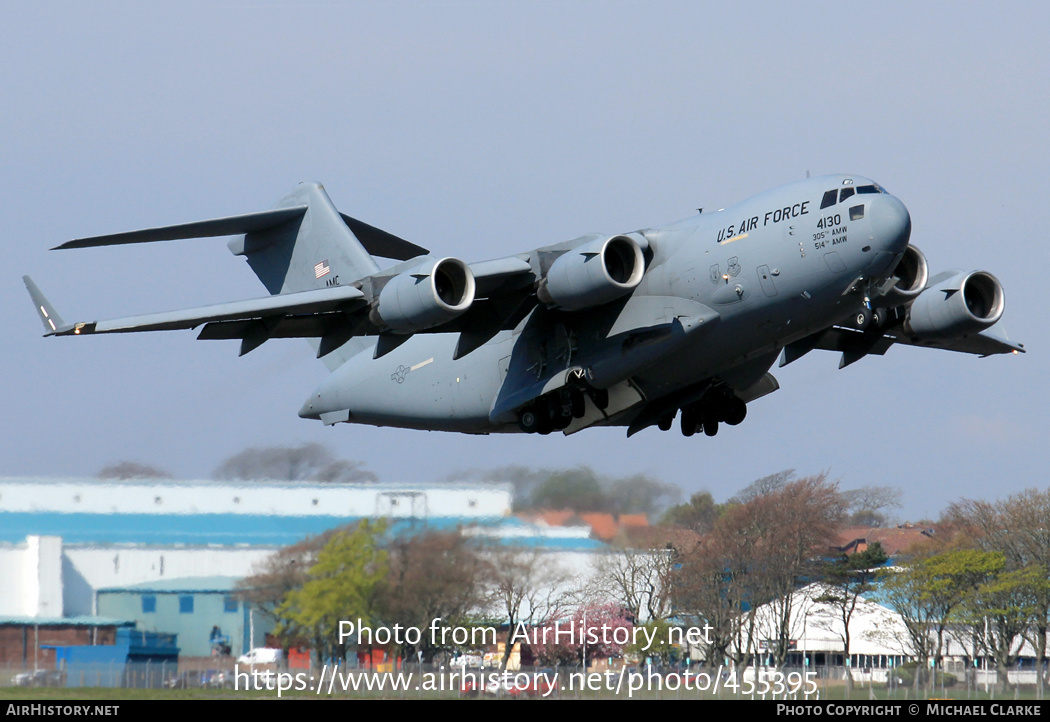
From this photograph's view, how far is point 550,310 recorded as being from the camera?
15.4m

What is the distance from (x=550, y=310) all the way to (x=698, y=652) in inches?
191

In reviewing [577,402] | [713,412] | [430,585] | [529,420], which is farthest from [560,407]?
[430,585]

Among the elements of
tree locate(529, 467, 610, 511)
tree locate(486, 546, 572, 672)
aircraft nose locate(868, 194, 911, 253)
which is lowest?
tree locate(486, 546, 572, 672)

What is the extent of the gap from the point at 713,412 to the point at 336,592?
495 centimetres

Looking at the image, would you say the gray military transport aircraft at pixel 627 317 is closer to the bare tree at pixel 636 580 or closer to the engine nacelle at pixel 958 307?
the engine nacelle at pixel 958 307

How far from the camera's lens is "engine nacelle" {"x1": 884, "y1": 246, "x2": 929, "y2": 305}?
15.1 metres

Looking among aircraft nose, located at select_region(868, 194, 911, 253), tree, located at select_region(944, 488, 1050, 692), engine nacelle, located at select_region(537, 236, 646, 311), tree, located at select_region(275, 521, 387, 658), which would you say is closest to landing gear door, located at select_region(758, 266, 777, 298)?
aircraft nose, located at select_region(868, 194, 911, 253)

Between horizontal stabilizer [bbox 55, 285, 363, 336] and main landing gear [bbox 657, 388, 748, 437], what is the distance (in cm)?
453

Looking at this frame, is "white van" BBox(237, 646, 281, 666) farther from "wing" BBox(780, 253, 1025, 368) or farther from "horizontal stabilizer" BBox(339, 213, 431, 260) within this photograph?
"wing" BBox(780, 253, 1025, 368)

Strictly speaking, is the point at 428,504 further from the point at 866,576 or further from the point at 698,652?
the point at 866,576

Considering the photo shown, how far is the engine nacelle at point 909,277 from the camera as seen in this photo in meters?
15.1

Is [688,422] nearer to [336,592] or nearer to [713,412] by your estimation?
[713,412]

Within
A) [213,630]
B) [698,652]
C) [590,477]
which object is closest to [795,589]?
[698,652]

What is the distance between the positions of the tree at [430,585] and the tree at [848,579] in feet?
20.3
